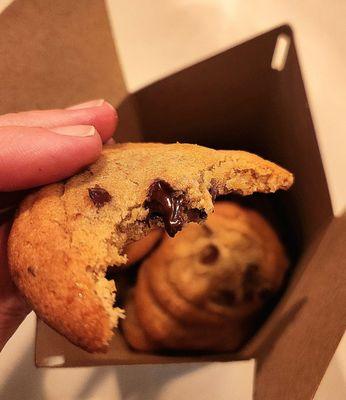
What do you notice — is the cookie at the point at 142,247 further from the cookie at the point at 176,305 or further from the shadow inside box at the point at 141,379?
the shadow inside box at the point at 141,379

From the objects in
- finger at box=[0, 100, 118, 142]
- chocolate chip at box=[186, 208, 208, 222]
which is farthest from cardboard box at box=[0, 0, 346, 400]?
chocolate chip at box=[186, 208, 208, 222]

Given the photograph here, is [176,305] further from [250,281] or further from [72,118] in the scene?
[72,118]

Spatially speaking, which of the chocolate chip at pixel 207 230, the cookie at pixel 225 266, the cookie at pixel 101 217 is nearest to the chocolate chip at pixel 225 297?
the cookie at pixel 225 266

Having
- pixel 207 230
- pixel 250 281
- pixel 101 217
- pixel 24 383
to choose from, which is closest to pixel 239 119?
pixel 207 230

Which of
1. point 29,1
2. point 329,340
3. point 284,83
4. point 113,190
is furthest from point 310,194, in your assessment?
point 29,1

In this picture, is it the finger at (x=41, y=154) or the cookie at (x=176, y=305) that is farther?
the cookie at (x=176, y=305)

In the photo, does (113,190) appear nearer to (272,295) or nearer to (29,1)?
(29,1)
